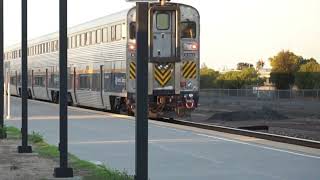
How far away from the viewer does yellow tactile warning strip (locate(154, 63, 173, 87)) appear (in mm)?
23953

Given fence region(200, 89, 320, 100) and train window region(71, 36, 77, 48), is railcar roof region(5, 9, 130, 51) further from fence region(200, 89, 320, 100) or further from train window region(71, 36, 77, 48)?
fence region(200, 89, 320, 100)

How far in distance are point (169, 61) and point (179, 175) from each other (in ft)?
44.2

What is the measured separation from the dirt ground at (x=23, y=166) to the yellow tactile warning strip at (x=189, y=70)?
1131cm

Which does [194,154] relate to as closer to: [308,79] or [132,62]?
[132,62]

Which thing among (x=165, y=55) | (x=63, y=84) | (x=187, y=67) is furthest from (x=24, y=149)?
(x=187, y=67)

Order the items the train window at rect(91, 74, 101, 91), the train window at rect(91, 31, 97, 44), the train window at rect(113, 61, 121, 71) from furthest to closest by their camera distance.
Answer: the train window at rect(91, 31, 97, 44), the train window at rect(91, 74, 101, 91), the train window at rect(113, 61, 121, 71)

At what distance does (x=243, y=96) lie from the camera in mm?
71188

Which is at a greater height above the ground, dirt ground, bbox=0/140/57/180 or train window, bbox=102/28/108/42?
train window, bbox=102/28/108/42

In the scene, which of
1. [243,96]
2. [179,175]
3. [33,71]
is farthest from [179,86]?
[243,96]

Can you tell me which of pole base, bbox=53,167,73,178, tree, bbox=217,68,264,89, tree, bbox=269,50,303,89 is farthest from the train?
tree, bbox=269,50,303,89

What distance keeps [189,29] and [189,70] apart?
64.5 inches

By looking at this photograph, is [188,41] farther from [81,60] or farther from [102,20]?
[81,60]

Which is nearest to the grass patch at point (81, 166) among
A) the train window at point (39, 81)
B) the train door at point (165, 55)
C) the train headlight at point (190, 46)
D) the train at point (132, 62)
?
the train at point (132, 62)

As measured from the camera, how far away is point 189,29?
984 inches
